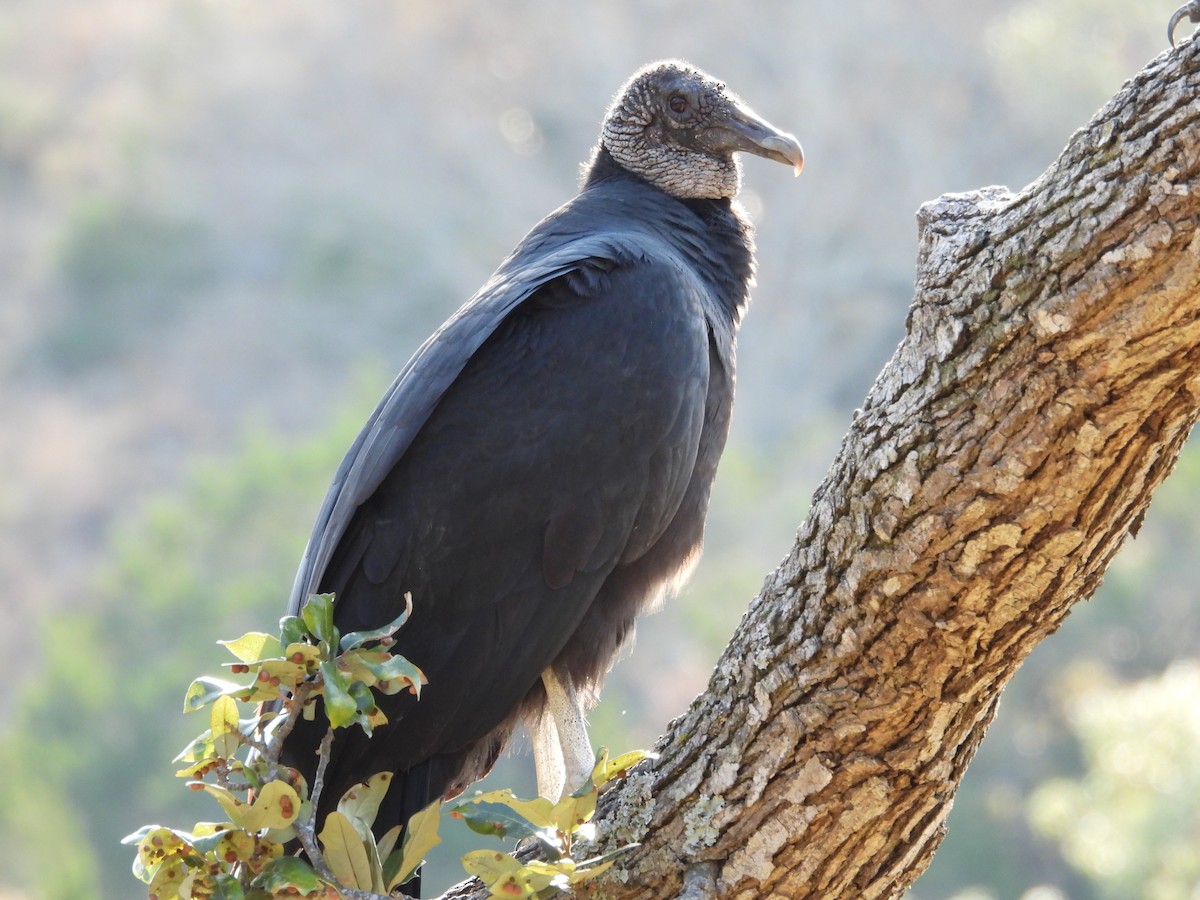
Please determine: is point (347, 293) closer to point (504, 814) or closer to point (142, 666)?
point (142, 666)

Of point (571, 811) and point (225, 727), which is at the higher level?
point (225, 727)

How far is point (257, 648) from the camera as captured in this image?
214 centimetres

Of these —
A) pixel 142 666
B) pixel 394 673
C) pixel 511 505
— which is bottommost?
pixel 394 673

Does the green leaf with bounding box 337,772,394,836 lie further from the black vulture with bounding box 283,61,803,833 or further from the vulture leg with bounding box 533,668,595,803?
the vulture leg with bounding box 533,668,595,803

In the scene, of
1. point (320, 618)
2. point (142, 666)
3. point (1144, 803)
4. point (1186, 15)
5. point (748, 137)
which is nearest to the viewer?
point (1186, 15)

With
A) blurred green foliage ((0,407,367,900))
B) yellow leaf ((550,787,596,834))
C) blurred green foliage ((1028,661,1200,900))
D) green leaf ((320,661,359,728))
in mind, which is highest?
blurred green foliage ((0,407,367,900))

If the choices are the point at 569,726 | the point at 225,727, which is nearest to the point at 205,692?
the point at 225,727

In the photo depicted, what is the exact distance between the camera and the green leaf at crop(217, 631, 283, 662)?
212cm

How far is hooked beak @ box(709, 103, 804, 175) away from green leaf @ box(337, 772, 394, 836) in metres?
1.80

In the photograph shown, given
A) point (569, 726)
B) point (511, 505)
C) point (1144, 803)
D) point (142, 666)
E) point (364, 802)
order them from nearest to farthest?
point (364, 802), point (511, 505), point (569, 726), point (1144, 803), point (142, 666)

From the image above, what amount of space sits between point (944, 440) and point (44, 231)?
2734 cm

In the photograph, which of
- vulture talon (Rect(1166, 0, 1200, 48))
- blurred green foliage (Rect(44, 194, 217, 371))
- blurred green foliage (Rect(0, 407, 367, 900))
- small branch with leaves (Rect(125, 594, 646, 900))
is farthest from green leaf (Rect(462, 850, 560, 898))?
blurred green foliage (Rect(44, 194, 217, 371))

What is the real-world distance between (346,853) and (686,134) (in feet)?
6.59

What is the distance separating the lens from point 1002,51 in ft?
64.5
